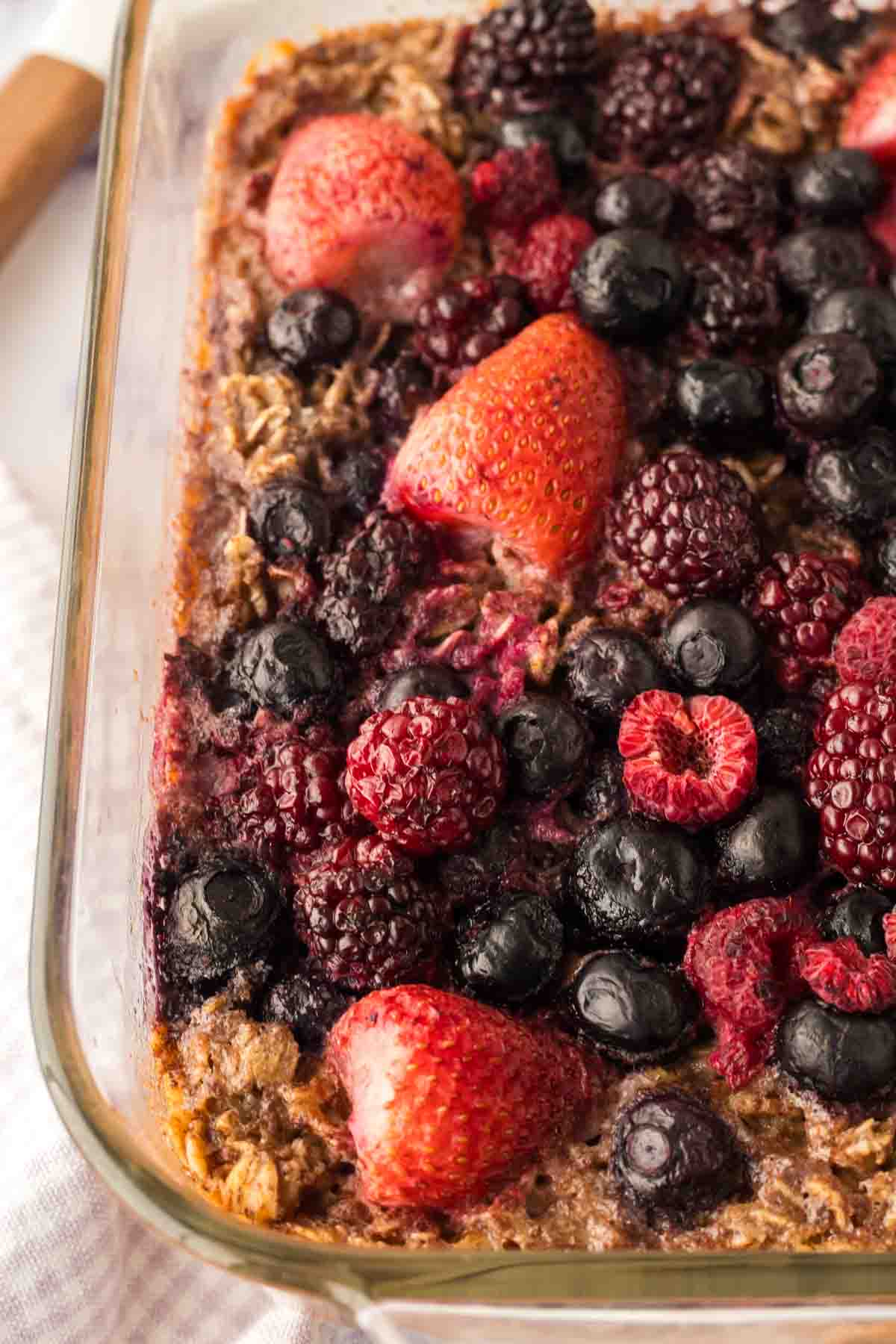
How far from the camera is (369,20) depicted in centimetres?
232

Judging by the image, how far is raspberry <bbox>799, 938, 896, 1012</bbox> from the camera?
1.49 metres

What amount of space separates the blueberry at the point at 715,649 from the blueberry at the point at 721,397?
26cm

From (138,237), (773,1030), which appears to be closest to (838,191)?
(138,237)

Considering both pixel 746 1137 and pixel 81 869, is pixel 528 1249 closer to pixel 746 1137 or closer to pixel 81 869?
pixel 746 1137

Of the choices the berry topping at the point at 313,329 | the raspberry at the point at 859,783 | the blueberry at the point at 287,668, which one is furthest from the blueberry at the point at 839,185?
the blueberry at the point at 287,668

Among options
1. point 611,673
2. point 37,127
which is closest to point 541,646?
point 611,673

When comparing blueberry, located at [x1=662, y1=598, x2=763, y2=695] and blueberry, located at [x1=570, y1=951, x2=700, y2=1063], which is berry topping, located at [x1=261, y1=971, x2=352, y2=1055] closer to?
blueberry, located at [x1=570, y1=951, x2=700, y2=1063]

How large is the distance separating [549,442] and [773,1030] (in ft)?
2.32

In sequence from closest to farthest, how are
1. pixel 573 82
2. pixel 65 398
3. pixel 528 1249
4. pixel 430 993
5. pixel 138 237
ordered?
pixel 528 1249
pixel 430 993
pixel 138 237
pixel 573 82
pixel 65 398

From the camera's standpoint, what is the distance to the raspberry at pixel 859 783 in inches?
61.4

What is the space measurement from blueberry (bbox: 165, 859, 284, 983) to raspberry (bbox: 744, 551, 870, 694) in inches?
24.6

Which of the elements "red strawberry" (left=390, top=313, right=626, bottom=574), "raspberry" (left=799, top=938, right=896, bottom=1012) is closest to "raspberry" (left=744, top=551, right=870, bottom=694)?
"red strawberry" (left=390, top=313, right=626, bottom=574)

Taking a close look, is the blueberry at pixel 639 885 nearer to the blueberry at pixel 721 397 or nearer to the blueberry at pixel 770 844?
the blueberry at pixel 770 844

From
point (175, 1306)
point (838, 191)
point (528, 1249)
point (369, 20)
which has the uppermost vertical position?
point (369, 20)
